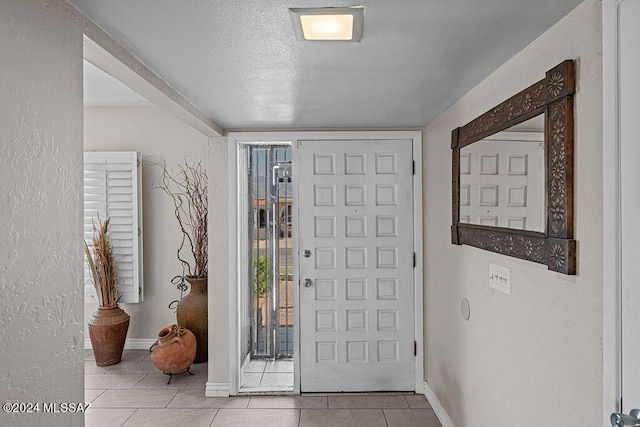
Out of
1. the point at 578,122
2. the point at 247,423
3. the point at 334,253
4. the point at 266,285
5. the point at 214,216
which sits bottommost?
the point at 247,423

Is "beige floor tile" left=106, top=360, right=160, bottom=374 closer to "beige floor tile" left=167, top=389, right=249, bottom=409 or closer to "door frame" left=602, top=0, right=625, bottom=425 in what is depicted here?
"beige floor tile" left=167, top=389, right=249, bottom=409

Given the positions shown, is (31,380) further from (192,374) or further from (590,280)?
(192,374)

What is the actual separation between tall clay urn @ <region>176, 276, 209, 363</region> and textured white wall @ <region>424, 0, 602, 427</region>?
224cm

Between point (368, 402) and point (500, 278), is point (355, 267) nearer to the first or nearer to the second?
point (368, 402)

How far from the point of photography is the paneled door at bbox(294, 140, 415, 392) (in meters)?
3.99

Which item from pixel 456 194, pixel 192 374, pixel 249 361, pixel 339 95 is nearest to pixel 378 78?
pixel 339 95

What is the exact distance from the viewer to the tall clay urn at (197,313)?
458 cm

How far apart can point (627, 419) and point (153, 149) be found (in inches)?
186

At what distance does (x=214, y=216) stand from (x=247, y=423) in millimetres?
1580

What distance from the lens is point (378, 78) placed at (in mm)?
2496

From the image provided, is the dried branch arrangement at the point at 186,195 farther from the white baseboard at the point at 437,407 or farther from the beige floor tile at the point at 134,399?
the white baseboard at the point at 437,407

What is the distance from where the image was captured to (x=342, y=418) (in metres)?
3.53

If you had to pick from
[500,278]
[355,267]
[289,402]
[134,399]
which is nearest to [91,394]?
[134,399]

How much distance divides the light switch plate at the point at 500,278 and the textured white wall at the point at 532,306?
0.04 meters
